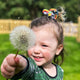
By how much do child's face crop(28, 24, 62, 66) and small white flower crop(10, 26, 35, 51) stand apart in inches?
20.2

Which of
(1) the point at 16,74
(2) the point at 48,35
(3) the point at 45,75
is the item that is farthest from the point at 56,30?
(1) the point at 16,74

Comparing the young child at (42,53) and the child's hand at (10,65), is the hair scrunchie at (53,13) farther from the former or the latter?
the child's hand at (10,65)

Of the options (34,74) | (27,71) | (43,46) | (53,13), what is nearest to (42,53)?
(43,46)

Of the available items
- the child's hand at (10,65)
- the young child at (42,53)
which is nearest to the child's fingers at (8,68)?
the child's hand at (10,65)

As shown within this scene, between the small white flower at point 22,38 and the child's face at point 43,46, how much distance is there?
0.51m

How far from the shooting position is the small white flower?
0.85 metres

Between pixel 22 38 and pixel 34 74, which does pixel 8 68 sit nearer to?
pixel 22 38

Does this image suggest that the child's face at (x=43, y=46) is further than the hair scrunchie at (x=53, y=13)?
No

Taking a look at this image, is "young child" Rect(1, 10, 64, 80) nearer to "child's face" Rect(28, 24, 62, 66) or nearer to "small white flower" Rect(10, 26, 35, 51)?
"child's face" Rect(28, 24, 62, 66)

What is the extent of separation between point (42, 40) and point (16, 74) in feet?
1.36

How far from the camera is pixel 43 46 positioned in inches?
55.9

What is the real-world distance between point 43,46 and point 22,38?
22.9 inches

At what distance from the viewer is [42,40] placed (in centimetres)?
140

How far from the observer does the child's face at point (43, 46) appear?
1.39m
